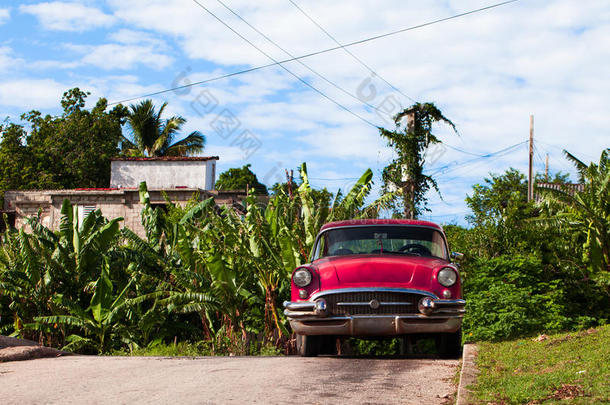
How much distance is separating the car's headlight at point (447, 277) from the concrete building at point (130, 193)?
59.7 feet

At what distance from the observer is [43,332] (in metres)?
14.8

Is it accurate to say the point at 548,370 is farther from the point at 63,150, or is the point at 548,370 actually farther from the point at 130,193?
the point at 63,150

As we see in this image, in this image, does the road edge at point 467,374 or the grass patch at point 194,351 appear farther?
the grass patch at point 194,351

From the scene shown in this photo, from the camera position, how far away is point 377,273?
8.27 meters

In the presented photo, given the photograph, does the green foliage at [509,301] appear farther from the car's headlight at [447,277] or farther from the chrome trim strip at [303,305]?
the chrome trim strip at [303,305]

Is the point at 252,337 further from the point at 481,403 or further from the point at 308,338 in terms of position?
the point at 481,403

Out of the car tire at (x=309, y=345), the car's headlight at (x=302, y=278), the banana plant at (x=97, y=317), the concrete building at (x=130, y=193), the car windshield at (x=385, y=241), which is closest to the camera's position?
the car's headlight at (x=302, y=278)

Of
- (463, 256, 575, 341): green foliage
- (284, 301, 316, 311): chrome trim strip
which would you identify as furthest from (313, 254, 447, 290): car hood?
(463, 256, 575, 341): green foliage

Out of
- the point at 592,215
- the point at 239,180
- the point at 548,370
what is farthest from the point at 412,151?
the point at 239,180

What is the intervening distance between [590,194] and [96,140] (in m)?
30.8

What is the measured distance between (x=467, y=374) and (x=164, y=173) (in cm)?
2476

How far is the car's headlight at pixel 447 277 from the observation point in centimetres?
828

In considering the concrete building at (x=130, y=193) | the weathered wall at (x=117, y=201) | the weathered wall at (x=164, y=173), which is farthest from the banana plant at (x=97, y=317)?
the weathered wall at (x=164, y=173)

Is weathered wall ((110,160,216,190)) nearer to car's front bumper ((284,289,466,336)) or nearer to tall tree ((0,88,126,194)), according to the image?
tall tree ((0,88,126,194))
